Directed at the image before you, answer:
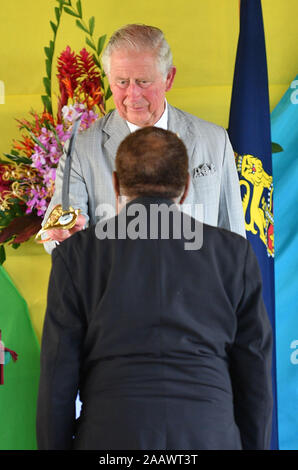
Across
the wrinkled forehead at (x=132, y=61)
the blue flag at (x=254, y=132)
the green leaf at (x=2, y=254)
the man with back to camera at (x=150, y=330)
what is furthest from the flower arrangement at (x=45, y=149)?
the man with back to camera at (x=150, y=330)

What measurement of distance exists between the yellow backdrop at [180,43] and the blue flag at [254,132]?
0.38 metres

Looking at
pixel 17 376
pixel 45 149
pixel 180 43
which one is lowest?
pixel 17 376

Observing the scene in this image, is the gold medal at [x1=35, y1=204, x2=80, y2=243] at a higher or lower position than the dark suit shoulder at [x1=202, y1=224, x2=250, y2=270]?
higher

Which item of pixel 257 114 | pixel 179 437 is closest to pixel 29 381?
pixel 257 114

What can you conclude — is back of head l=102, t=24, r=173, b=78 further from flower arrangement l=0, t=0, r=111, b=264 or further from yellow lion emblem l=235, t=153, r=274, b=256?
yellow lion emblem l=235, t=153, r=274, b=256

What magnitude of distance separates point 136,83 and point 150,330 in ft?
3.18

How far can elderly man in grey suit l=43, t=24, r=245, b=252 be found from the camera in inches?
87.4

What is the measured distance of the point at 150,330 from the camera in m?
1.49

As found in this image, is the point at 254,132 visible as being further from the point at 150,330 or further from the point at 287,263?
the point at 150,330

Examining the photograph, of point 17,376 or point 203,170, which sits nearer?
point 203,170

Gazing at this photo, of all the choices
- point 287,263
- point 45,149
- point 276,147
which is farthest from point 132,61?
point 287,263

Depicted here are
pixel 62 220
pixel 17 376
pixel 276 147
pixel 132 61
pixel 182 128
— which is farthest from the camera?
pixel 276 147

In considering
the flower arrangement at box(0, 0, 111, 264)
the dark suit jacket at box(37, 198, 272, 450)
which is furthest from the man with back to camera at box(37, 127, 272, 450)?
the flower arrangement at box(0, 0, 111, 264)

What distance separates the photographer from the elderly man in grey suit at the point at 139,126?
7.29 ft
